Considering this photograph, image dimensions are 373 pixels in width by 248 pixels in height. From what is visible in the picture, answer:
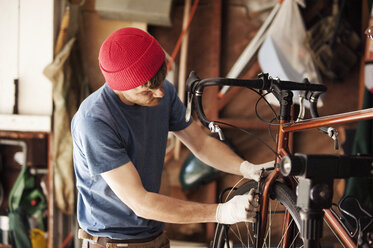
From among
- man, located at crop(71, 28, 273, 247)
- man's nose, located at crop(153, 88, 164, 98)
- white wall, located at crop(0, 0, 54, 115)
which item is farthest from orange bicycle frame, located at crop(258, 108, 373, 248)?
white wall, located at crop(0, 0, 54, 115)

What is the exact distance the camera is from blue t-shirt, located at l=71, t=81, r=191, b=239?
1.39 metres

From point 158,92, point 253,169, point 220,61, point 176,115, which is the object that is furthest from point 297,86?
point 220,61

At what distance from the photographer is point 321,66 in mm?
2809

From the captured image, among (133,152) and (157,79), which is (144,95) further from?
(133,152)

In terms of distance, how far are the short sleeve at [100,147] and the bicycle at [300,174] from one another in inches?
11.6

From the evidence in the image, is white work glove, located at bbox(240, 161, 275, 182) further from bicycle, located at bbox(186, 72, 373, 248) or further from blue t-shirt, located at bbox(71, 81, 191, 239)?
blue t-shirt, located at bbox(71, 81, 191, 239)

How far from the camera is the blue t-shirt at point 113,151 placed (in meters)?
1.39

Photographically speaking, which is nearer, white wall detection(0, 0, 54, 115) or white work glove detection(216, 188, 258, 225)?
white work glove detection(216, 188, 258, 225)

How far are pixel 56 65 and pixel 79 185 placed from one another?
1262 millimetres

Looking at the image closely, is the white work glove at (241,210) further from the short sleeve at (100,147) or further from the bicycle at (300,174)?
the short sleeve at (100,147)

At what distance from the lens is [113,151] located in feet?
4.51

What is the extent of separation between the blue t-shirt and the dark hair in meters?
0.15

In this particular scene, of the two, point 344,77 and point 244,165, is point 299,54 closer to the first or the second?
point 344,77

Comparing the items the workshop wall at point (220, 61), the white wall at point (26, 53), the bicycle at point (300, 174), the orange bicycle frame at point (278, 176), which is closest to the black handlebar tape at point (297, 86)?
the bicycle at point (300, 174)
